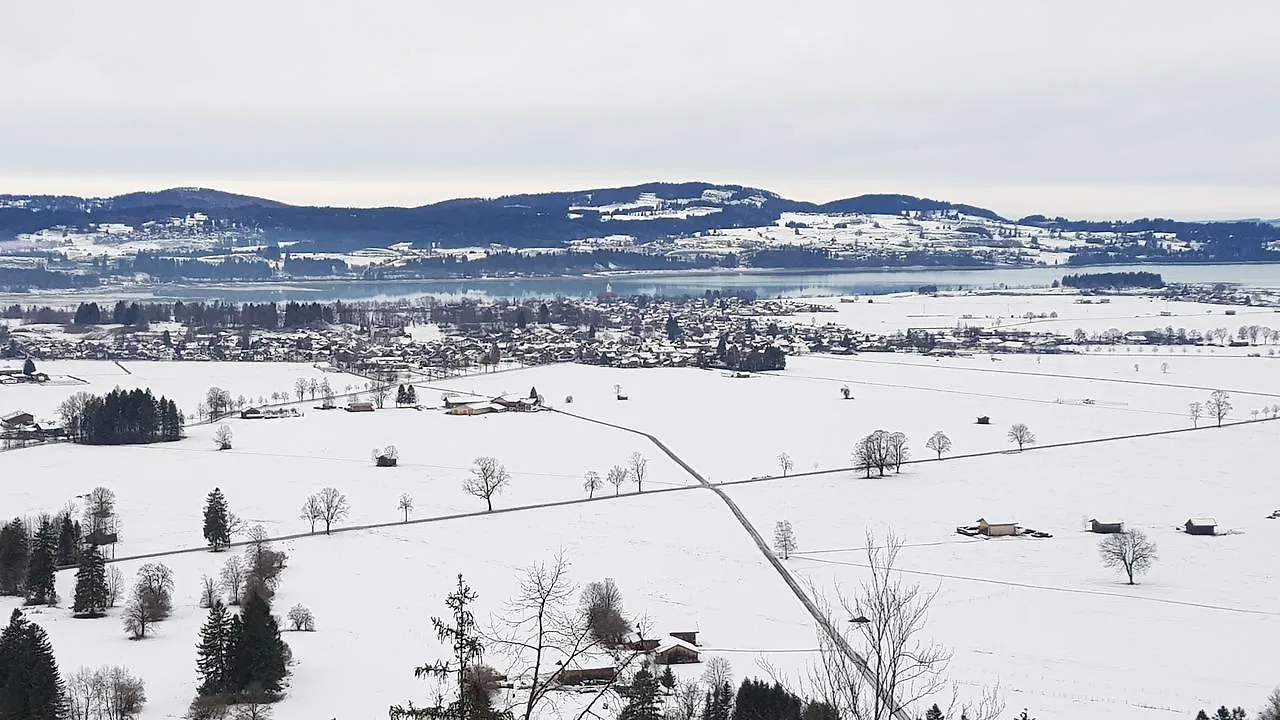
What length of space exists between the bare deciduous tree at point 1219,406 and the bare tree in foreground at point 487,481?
18.3m

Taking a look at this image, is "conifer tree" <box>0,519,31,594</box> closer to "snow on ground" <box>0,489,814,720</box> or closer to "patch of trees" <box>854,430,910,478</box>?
"snow on ground" <box>0,489,814,720</box>

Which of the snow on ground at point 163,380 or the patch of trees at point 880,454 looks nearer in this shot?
the patch of trees at point 880,454

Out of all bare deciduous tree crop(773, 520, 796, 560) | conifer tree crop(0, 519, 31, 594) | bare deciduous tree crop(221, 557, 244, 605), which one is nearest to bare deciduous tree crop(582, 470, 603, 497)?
bare deciduous tree crop(773, 520, 796, 560)

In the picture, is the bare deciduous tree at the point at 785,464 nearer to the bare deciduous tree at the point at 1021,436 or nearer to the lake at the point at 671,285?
the bare deciduous tree at the point at 1021,436

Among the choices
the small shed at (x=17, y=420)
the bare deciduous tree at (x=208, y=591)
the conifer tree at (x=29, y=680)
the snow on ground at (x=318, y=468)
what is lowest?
the snow on ground at (x=318, y=468)

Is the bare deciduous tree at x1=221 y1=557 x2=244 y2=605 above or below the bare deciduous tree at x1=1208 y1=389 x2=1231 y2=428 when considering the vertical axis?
below

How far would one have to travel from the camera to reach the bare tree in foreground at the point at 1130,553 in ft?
58.9

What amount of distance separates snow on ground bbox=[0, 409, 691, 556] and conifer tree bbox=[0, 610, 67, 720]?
269 inches

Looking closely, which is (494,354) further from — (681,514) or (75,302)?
(75,302)

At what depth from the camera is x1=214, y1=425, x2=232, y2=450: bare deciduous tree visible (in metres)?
28.0

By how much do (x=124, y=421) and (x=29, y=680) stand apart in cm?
1886

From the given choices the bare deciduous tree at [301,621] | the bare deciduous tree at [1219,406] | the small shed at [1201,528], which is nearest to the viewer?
the bare deciduous tree at [301,621]

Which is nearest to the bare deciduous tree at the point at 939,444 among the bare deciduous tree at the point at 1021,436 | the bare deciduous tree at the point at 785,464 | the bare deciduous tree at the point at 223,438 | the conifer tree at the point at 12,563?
the bare deciduous tree at the point at 1021,436

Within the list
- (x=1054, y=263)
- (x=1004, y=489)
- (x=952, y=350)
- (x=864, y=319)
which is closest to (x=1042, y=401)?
(x=1004, y=489)
